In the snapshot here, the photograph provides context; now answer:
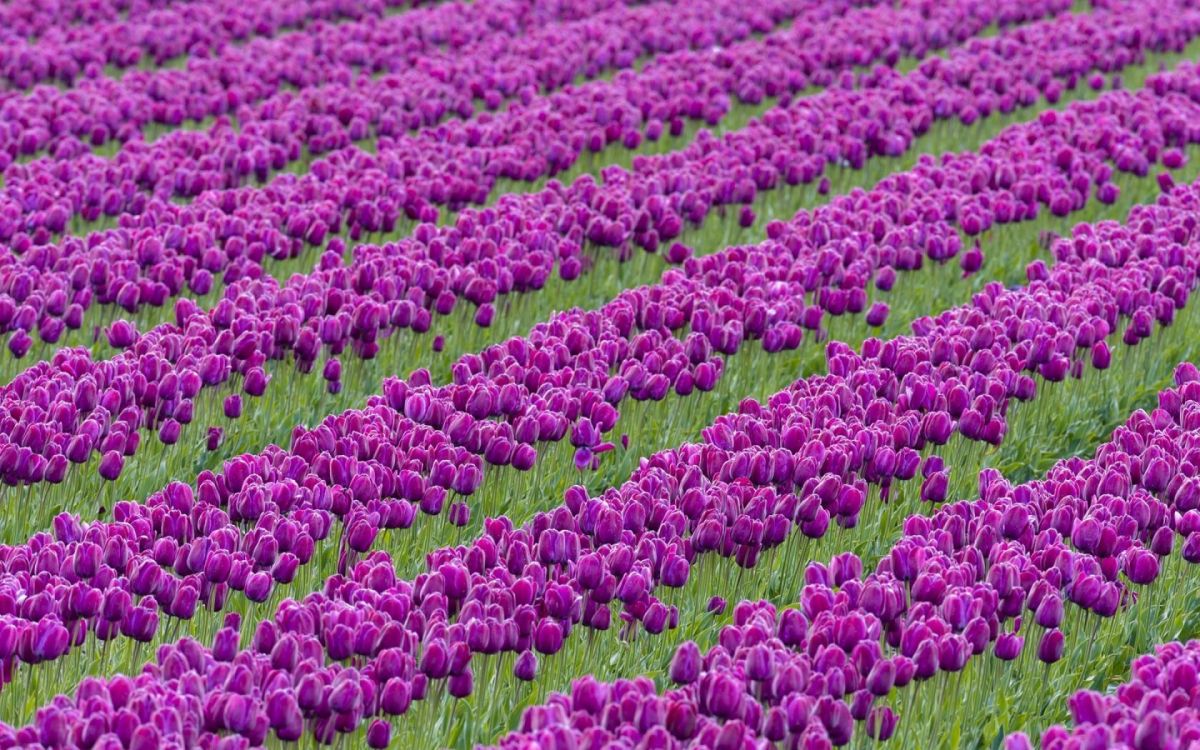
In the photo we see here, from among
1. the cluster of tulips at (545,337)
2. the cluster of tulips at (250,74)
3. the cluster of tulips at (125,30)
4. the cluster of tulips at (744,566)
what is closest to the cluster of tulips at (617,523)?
the cluster of tulips at (744,566)

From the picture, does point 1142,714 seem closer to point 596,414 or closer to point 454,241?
point 596,414

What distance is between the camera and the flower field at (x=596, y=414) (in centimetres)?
476

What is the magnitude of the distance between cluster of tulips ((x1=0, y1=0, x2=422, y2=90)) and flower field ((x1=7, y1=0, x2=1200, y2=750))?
126mm

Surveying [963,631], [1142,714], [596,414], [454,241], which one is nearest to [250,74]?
[454,241]

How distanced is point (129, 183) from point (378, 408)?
4140 mm

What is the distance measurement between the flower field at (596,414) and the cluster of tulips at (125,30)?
0.13 meters

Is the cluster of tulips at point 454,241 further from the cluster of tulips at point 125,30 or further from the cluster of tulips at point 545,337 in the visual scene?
the cluster of tulips at point 125,30

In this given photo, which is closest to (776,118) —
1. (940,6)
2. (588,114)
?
(588,114)

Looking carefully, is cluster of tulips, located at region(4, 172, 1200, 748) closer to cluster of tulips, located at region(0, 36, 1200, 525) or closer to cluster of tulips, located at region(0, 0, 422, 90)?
cluster of tulips, located at region(0, 36, 1200, 525)

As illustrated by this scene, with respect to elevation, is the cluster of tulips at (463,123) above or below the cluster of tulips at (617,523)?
below

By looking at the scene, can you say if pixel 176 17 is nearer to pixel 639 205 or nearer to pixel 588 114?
pixel 588 114

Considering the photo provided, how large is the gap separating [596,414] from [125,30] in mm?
9695

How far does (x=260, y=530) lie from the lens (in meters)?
5.39

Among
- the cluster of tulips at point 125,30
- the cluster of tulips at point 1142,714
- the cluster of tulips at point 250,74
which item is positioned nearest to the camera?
the cluster of tulips at point 1142,714
